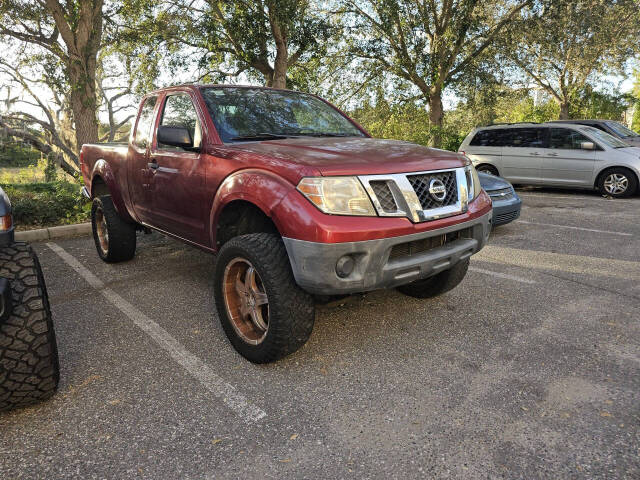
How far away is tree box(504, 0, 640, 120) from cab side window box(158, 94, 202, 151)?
15.5 metres

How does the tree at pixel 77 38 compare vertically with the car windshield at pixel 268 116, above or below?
above

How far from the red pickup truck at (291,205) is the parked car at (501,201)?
3031mm

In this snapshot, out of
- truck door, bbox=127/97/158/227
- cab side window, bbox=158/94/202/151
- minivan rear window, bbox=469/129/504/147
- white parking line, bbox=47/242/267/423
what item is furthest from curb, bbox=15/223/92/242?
minivan rear window, bbox=469/129/504/147

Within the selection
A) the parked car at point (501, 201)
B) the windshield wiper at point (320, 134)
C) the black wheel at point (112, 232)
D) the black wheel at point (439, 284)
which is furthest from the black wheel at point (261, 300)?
the parked car at point (501, 201)

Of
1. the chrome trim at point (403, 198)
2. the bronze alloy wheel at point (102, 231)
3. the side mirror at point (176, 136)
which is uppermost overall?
the side mirror at point (176, 136)

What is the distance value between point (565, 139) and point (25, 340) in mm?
11177

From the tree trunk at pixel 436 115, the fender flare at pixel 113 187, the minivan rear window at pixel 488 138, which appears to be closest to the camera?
the fender flare at pixel 113 187

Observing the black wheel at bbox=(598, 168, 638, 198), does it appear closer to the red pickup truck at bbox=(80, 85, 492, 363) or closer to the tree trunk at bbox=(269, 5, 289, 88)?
the red pickup truck at bbox=(80, 85, 492, 363)

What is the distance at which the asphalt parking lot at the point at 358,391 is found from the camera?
2.11 m

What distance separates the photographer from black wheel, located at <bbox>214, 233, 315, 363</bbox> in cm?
270

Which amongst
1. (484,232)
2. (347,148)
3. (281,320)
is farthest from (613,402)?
(347,148)

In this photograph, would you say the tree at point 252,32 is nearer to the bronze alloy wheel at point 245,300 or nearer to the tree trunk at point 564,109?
the bronze alloy wheel at point 245,300

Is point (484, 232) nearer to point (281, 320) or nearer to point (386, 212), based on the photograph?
point (386, 212)

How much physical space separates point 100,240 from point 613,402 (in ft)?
17.5
